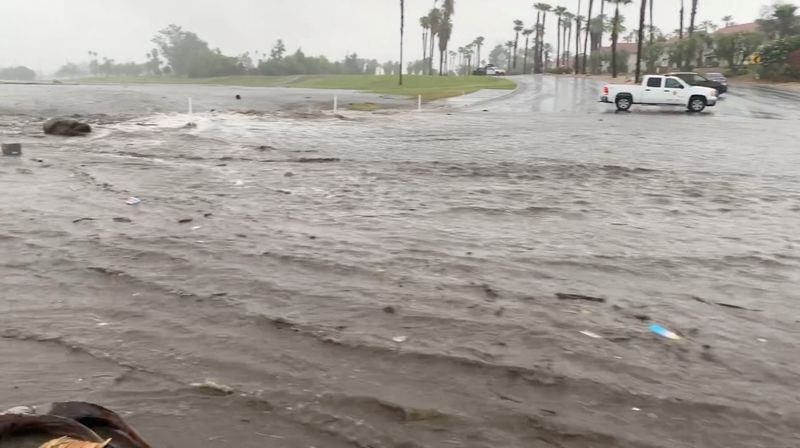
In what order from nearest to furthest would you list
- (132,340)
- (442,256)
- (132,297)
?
(132,340) → (132,297) → (442,256)

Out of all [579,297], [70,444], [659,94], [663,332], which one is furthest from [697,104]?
[70,444]

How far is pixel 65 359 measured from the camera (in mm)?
4516

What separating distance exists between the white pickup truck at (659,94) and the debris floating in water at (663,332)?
3281cm

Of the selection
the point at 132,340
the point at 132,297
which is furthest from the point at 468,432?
the point at 132,297

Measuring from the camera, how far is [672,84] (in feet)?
116

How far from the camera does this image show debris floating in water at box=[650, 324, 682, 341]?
504cm

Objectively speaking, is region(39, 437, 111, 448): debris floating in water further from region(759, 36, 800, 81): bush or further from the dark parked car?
region(759, 36, 800, 81): bush

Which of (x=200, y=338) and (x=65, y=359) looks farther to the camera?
(x=200, y=338)

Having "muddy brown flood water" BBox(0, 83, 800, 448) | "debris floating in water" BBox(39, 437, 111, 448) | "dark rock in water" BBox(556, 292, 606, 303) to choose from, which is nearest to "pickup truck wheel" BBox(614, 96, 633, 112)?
"muddy brown flood water" BBox(0, 83, 800, 448)

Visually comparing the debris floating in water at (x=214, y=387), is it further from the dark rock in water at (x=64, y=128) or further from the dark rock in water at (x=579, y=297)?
the dark rock in water at (x=64, y=128)

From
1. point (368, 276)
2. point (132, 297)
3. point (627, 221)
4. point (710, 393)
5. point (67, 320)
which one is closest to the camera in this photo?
point (710, 393)

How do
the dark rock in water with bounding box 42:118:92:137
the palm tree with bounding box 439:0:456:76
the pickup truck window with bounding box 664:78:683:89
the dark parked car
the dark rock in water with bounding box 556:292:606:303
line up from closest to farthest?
the dark rock in water with bounding box 556:292:606:303
the dark rock in water with bounding box 42:118:92:137
the pickup truck window with bounding box 664:78:683:89
the dark parked car
the palm tree with bounding box 439:0:456:76

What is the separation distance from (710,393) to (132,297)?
4.64m

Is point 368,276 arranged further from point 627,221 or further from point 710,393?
point 627,221
